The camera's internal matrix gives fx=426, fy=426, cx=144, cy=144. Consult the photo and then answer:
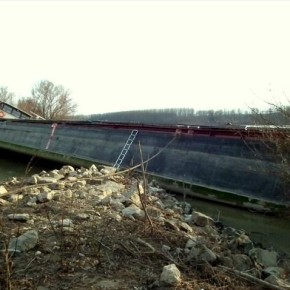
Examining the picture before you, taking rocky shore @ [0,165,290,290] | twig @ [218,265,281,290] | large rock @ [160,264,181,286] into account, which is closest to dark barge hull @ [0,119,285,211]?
rocky shore @ [0,165,290,290]

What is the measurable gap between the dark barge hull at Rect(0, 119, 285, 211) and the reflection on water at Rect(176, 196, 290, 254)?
374 millimetres

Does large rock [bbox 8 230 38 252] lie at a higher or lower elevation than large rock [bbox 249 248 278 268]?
higher

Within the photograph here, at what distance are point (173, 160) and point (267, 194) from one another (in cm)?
527

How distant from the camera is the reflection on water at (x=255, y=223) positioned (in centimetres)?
1201

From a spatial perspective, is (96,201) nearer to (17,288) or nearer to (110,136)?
(17,288)

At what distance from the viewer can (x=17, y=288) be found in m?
4.51

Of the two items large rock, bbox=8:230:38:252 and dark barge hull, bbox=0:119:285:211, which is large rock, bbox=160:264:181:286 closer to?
large rock, bbox=8:230:38:252

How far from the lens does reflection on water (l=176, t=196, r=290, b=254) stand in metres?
12.0

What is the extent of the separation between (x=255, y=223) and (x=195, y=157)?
196 inches

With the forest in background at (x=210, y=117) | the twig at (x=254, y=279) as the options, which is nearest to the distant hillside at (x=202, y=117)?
the forest in background at (x=210, y=117)

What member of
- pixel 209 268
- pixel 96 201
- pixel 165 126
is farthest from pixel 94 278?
pixel 165 126

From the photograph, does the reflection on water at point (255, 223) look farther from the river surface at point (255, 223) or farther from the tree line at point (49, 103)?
the tree line at point (49, 103)

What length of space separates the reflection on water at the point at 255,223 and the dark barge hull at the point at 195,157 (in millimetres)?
374

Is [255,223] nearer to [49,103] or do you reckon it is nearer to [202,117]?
[202,117]
